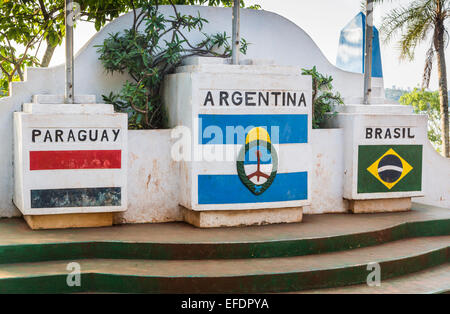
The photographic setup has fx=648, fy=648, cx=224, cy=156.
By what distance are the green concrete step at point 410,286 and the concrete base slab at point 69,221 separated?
2.44m

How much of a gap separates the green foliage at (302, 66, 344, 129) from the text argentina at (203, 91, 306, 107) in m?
1.17

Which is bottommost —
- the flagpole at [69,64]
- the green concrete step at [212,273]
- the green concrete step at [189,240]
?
the green concrete step at [212,273]

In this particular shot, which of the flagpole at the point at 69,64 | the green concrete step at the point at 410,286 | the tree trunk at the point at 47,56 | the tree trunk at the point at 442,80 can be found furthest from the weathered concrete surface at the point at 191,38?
the tree trunk at the point at 442,80

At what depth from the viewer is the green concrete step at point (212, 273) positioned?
19.0 ft

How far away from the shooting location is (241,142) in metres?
7.33

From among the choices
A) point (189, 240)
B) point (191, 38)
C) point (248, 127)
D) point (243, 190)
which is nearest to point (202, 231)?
point (189, 240)

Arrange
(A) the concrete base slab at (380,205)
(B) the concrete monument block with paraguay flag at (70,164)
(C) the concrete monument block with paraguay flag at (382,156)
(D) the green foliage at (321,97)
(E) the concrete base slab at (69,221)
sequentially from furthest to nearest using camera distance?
(D) the green foliage at (321,97) < (A) the concrete base slab at (380,205) < (C) the concrete monument block with paraguay flag at (382,156) < (E) the concrete base slab at (69,221) < (B) the concrete monument block with paraguay flag at (70,164)

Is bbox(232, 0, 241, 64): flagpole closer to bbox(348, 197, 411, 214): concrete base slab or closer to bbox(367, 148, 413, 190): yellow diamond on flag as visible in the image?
bbox(367, 148, 413, 190): yellow diamond on flag

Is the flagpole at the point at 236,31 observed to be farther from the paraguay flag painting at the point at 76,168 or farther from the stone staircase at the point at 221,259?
the stone staircase at the point at 221,259

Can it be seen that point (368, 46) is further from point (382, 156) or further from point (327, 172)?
point (327, 172)

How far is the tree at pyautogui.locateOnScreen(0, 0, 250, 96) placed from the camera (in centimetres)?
1050

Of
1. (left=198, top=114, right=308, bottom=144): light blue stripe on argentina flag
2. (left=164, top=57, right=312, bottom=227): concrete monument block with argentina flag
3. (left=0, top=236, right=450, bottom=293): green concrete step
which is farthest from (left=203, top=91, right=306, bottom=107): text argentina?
(left=0, top=236, right=450, bottom=293): green concrete step
